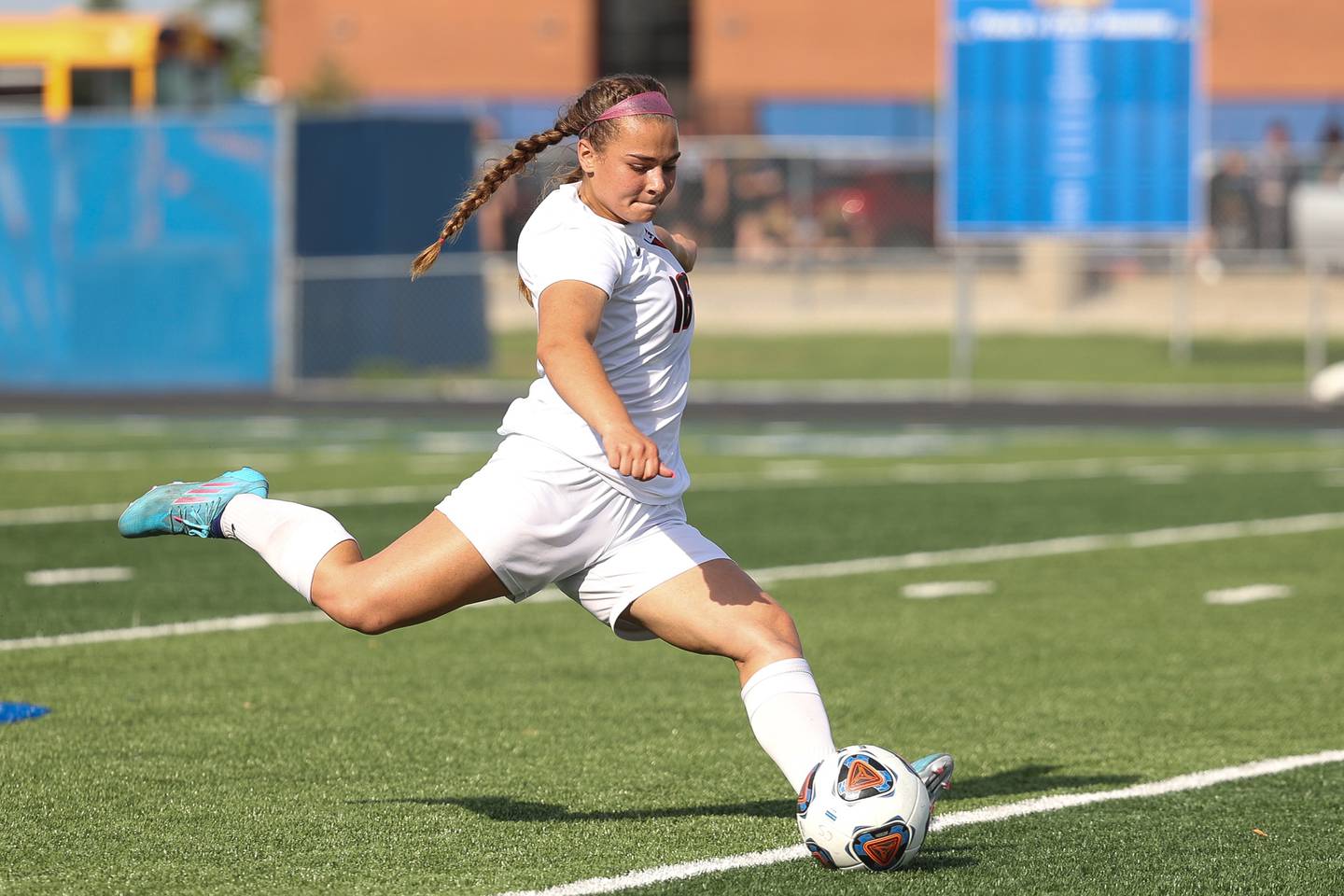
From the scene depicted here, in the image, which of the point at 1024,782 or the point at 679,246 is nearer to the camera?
the point at 679,246

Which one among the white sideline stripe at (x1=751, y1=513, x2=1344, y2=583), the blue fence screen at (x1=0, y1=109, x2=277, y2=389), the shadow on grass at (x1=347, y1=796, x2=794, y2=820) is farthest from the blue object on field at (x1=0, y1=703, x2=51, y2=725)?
the blue fence screen at (x1=0, y1=109, x2=277, y2=389)

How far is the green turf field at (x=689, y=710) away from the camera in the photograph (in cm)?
517

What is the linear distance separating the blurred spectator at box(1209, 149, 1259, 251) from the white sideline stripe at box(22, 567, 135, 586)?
22354 millimetres

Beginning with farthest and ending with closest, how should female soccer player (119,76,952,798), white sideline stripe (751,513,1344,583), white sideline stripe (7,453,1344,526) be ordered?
white sideline stripe (7,453,1344,526), white sideline stripe (751,513,1344,583), female soccer player (119,76,952,798)

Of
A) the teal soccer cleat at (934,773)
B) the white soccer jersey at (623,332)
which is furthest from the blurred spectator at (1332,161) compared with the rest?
the white soccer jersey at (623,332)

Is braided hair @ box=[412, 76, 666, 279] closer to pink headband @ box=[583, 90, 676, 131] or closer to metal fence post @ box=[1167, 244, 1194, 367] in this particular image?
pink headband @ box=[583, 90, 676, 131]

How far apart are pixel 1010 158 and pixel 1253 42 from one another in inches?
1025

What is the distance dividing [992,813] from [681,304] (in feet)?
5.12

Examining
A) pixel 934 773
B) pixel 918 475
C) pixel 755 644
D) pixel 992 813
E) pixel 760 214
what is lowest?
pixel 918 475

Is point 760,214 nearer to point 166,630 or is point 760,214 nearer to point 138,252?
point 138,252

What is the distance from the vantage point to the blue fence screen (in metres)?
23.0

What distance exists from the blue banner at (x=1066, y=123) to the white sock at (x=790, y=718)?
1796 cm

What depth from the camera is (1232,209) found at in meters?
30.2

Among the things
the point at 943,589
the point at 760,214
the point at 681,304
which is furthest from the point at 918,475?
the point at 760,214
